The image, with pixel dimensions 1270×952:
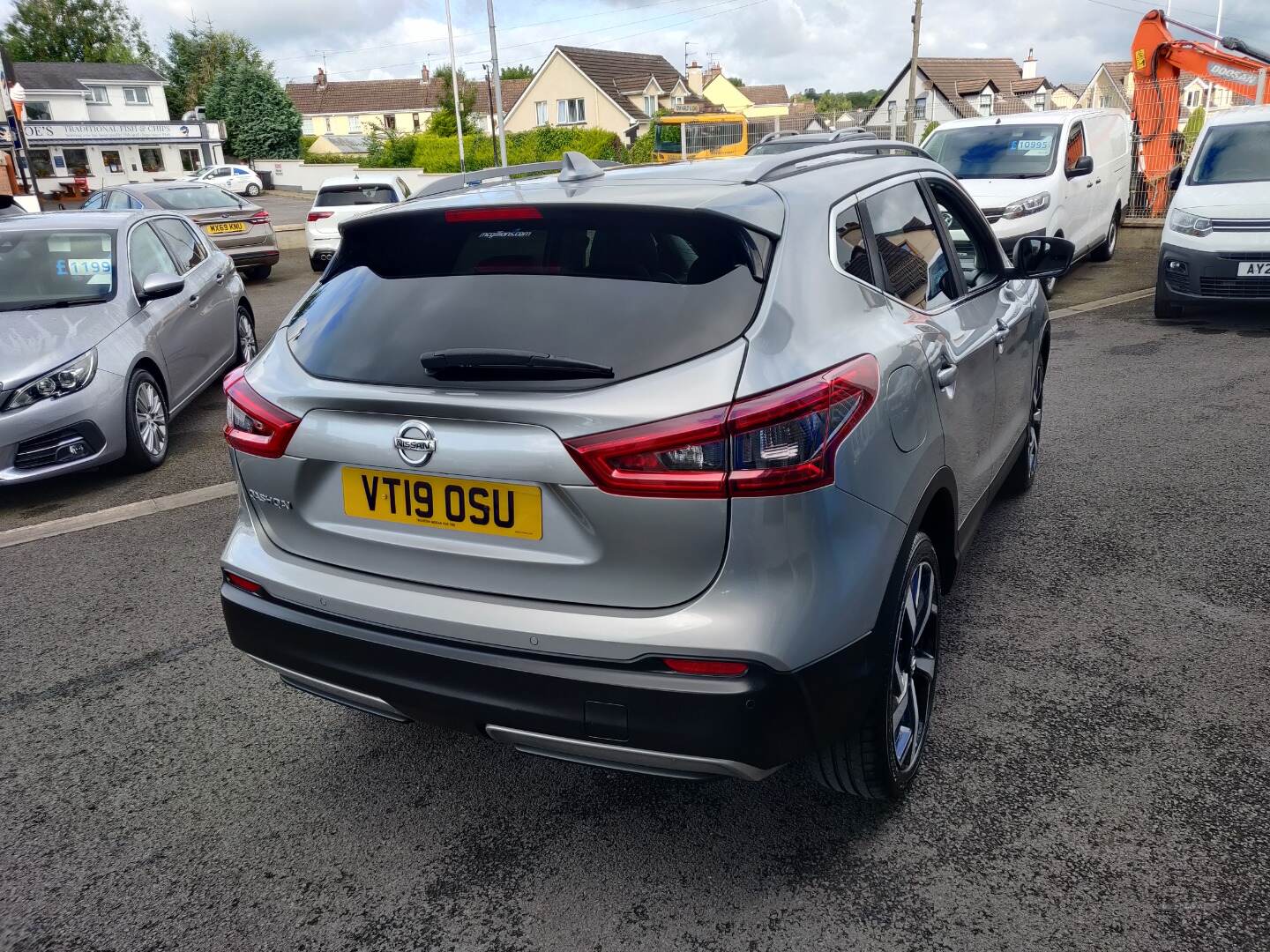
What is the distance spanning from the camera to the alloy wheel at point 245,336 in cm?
884

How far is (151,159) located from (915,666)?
82470mm

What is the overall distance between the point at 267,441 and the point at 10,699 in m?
1.94

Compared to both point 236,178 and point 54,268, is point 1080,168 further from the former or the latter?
point 236,178

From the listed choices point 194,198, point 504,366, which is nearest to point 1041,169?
point 504,366

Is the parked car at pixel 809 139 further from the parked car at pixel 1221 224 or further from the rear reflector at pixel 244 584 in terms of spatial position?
the rear reflector at pixel 244 584

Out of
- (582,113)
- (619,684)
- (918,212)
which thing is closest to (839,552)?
(619,684)

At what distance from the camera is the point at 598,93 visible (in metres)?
64.1

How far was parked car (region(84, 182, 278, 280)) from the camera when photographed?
15602 mm

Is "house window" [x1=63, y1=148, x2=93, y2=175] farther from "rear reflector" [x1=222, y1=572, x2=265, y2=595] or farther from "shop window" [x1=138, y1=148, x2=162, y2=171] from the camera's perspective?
"rear reflector" [x1=222, y1=572, x2=265, y2=595]

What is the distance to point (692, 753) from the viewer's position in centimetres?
220

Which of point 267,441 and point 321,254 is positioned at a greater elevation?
point 267,441

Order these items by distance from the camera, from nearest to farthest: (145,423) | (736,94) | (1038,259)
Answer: (1038,259) → (145,423) → (736,94)

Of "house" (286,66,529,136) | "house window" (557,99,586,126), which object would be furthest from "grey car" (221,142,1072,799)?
"house" (286,66,529,136)

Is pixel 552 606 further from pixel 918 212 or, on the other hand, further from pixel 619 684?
pixel 918 212
